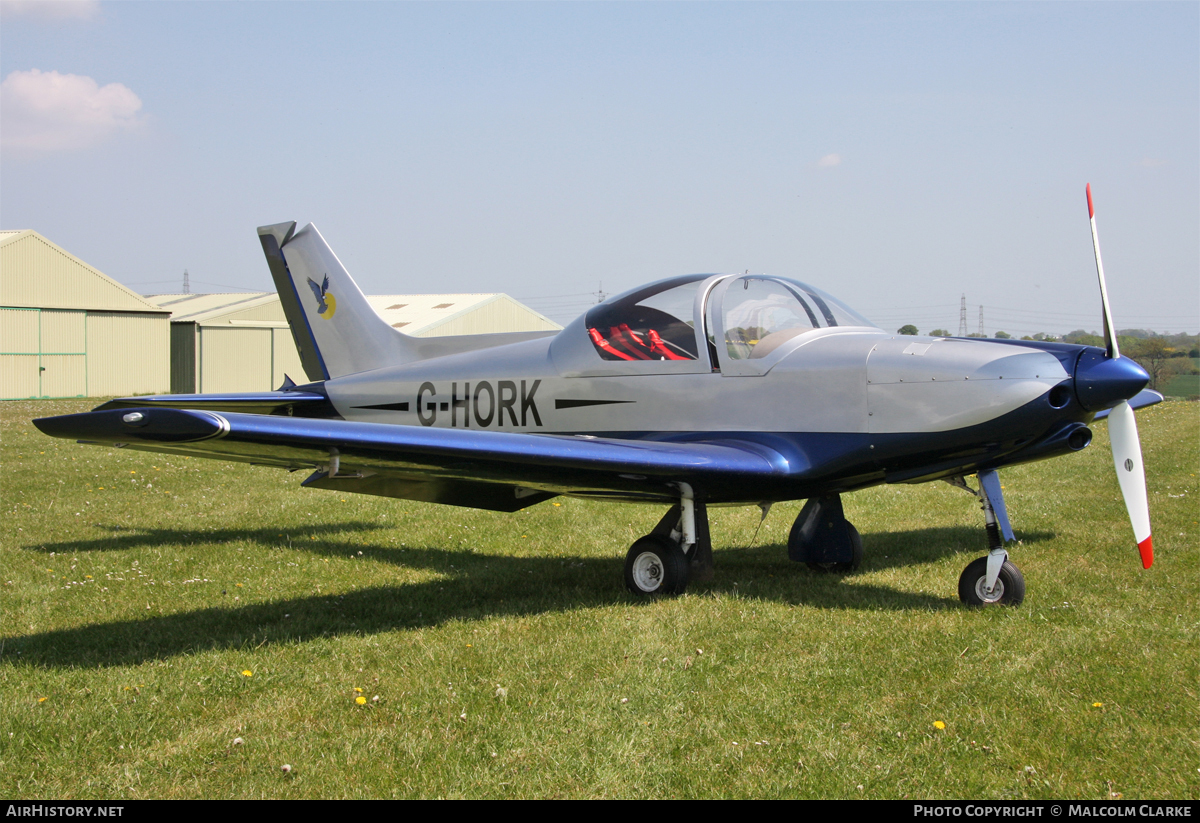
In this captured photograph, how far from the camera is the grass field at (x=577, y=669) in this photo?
3.59 meters

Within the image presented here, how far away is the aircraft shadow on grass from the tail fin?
6.26 ft

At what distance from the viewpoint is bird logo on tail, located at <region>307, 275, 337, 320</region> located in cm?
962

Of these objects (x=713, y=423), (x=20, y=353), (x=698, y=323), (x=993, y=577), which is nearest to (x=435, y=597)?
(x=713, y=423)

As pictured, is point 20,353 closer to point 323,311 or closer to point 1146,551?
point 323,311

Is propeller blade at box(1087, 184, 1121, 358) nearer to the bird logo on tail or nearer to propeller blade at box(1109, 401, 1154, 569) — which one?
propeller blade at box(1109, 401, 1154, 569)

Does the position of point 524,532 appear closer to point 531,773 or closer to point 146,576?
point 146,576

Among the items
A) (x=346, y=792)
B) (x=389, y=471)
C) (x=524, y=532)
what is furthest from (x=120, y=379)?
(x=346, y=792)

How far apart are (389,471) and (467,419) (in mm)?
1955

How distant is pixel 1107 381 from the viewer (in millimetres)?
5426

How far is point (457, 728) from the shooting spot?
407cm

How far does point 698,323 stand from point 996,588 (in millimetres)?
2613

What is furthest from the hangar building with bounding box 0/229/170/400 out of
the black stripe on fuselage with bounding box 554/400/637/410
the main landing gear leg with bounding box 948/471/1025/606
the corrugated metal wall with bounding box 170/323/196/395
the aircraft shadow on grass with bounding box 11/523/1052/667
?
the main landing gear leg with bounding box 948/471/1025/606

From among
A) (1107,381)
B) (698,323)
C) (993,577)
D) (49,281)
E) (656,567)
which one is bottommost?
(656,567)

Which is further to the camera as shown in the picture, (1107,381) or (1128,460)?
(1128,460)
